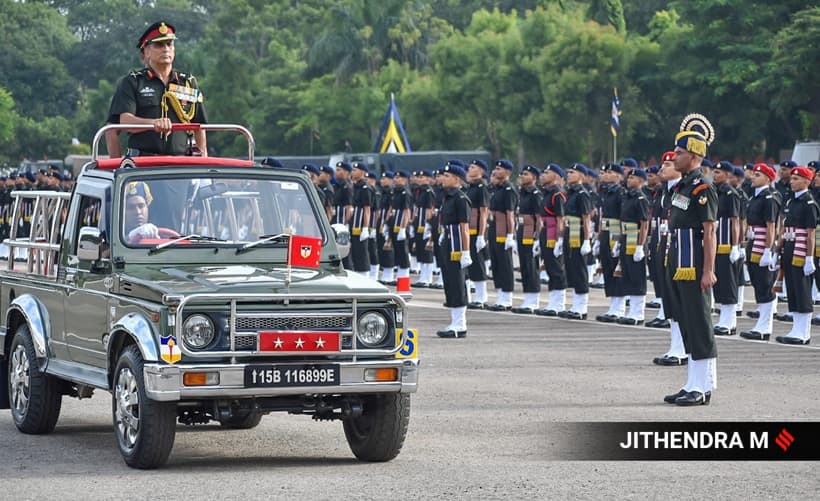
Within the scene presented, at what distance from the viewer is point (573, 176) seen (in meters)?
24.9

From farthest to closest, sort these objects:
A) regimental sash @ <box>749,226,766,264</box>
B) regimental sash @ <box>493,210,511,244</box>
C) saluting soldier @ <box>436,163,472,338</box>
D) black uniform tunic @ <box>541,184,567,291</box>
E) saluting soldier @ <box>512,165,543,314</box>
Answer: regimental sash @ <box>493,210,511,244</box> → saluting soldier @ <box>512,165,543,314</box> → black uniform tunic @ <box>541,184,567,291</box> → regimental sash @ <box>749,226,766,264</box> → saluting soldier @ <box>436,163,472,338</box>

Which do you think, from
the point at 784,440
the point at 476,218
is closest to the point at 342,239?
the point at 784,440

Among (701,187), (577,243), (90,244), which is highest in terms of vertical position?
(701,187)

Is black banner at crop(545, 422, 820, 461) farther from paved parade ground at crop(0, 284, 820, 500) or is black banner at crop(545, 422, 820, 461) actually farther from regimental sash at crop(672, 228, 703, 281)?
regimental sash at crop(672, 228, 703, 281)

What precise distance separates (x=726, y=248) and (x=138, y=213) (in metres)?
10.9

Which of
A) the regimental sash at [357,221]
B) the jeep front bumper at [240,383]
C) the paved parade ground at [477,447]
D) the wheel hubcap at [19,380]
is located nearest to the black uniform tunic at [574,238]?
the paved parade ground at [477,447]

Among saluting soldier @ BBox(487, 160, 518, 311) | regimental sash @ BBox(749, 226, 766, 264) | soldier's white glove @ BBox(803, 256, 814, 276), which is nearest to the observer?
soldier's white glove @ BBox(803, 256, 814, 276)

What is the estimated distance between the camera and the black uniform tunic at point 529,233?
79.9 ft

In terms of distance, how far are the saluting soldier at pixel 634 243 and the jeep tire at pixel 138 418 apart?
12.5 m

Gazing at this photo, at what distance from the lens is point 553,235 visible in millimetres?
24281

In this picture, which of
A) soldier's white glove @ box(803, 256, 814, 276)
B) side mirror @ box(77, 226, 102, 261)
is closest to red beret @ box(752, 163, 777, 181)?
soldier's white glove @ box(803, 256, 814, 276)

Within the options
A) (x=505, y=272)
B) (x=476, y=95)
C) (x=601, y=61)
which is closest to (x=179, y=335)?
(x=505, y=272)

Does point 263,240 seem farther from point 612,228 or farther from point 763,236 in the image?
point 612,228

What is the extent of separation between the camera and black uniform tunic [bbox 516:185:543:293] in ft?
79.9
